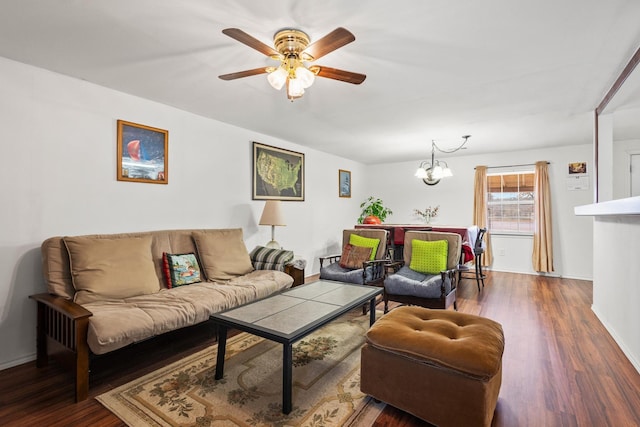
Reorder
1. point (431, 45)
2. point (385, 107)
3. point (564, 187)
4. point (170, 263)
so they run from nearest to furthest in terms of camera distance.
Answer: point (431, 45) < point (170, 263) < point (385, 107) < point (564, 187)

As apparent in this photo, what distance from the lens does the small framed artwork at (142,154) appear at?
9.45 ft

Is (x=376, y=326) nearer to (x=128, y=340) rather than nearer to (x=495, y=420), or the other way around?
(x=495, y=420)

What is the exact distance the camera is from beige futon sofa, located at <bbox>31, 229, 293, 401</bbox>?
1920 mm

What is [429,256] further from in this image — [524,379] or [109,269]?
[109,269]

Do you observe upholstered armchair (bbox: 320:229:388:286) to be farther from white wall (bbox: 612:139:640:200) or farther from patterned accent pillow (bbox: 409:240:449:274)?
white wall (bbox: 612:139:640:200)

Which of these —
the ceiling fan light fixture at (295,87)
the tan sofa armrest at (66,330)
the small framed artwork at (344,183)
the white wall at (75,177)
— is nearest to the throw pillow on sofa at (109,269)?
the tan sofa armrest at (66,330)

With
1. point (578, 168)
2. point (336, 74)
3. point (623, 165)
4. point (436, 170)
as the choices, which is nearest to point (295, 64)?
point (336, 74)

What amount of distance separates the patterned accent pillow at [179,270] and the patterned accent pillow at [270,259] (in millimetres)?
755

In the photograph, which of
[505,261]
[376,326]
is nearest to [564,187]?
[505,261]

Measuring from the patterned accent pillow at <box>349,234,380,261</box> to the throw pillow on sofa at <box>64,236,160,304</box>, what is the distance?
2.47m

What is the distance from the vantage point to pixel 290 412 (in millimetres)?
1753

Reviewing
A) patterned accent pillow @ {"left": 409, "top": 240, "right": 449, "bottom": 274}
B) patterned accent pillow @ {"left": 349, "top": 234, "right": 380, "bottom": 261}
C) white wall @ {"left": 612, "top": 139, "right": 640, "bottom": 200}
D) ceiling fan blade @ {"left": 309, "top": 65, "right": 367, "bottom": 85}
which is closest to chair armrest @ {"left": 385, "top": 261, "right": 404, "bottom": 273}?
patterned accent pillow @ {"left": 409, "top": 240, "right": 449, "bottom": 274}

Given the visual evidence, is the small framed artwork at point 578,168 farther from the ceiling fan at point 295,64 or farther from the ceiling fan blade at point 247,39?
the ceiling fan blade at point 247,39

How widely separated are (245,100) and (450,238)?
278 cm
